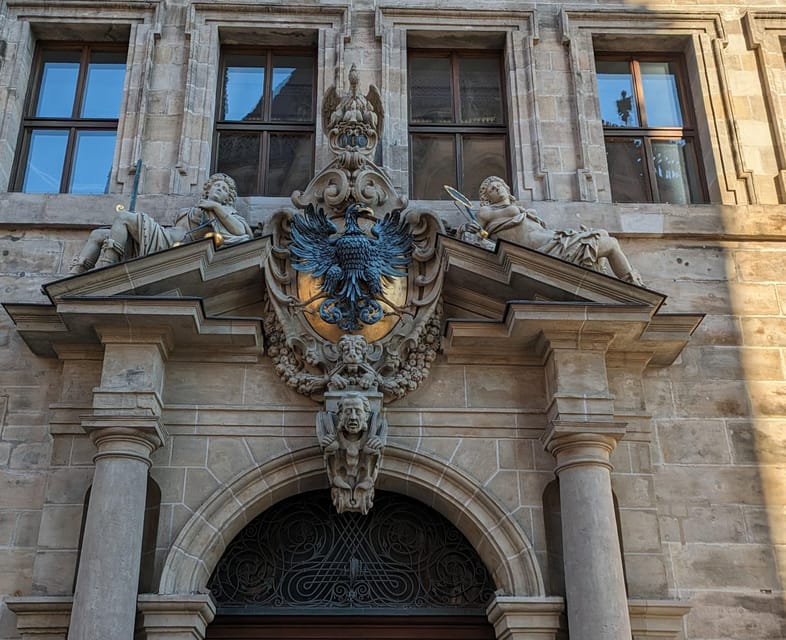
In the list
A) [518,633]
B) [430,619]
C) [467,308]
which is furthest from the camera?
[467,308]

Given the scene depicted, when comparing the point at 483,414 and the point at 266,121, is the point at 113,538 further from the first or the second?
the point at 266,121

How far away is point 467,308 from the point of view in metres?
9.23

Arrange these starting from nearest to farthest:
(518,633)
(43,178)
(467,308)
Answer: (518,633) < (467,308) < (43,178)

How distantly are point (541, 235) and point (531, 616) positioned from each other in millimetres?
3137

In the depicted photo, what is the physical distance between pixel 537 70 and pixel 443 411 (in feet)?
12.8

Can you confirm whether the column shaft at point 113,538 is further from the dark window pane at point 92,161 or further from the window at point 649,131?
the window at point 649,131

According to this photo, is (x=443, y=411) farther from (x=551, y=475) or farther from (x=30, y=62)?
(x=30, y=62)

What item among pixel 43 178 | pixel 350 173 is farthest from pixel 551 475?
pixel 43 178

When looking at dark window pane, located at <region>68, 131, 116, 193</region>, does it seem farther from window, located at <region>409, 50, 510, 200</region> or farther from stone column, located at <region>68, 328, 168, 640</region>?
window, located at <region>409, 50, 510, 200</region>

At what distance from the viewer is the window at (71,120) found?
34.9 ft

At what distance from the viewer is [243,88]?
1112cm

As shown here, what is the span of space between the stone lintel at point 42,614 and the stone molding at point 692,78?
5.64 metres

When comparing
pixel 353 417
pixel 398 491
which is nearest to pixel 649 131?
pixel 398 491

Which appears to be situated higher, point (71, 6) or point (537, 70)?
point (71, 6)
